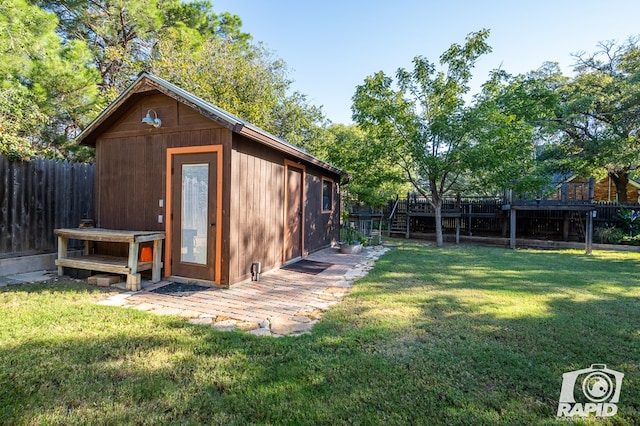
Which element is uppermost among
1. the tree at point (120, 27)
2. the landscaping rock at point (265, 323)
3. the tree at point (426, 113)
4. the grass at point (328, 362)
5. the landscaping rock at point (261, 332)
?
the tree at point (120, 27)

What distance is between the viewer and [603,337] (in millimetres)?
2859

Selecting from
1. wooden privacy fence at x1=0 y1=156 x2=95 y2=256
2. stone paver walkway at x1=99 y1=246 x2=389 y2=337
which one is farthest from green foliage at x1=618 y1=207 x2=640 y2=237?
wooden privacy fence at x1=0 y1=156 x2=95 y2=256

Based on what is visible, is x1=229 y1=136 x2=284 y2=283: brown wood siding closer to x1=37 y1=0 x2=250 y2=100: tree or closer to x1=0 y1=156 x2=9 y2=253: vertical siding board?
x1=0 y1=156 x2=9 y2=253: vertical siding board

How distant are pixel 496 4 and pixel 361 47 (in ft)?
16.5

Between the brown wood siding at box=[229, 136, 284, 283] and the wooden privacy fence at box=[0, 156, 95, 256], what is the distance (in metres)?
3.82

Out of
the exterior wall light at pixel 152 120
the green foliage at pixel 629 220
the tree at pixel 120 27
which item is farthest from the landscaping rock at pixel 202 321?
the green foliage at pixel 629 220

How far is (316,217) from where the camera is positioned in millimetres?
8188

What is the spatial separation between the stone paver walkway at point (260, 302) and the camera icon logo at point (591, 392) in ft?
6.74

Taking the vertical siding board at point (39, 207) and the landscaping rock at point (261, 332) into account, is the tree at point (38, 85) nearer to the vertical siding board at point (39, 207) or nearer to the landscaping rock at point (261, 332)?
the vertical siding board at point (39, 207)

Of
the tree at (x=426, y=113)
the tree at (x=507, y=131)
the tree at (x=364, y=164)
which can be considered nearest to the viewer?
the tree at (x=507, y=131)

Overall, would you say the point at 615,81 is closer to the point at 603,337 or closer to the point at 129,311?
the point at 603,337

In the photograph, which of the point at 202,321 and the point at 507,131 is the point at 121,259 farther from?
the point at 507,131

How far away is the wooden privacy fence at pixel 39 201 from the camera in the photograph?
5.04 m

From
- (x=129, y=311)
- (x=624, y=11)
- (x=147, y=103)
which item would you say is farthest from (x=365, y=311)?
(x=624, y=11)
